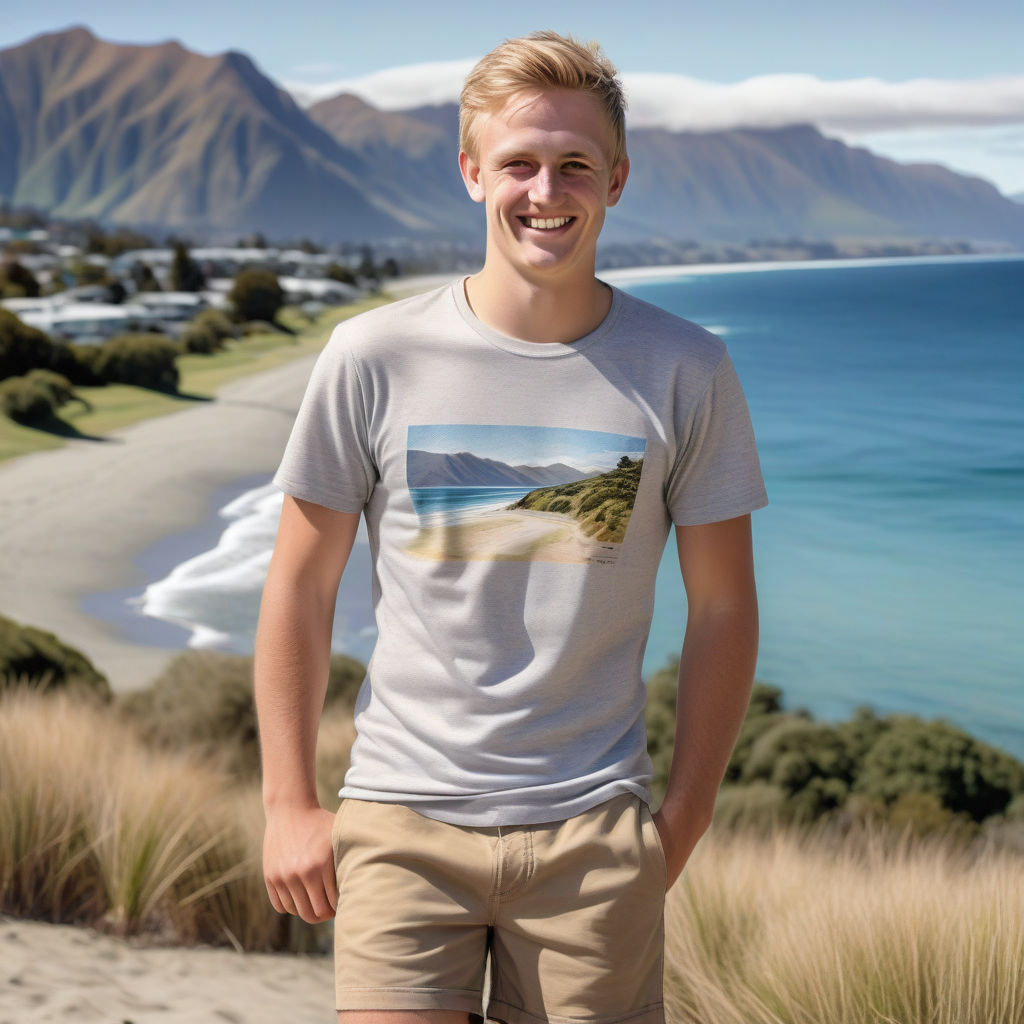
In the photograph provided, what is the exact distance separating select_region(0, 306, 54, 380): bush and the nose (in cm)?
1541

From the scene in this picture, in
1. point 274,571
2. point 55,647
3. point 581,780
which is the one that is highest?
point 274,571

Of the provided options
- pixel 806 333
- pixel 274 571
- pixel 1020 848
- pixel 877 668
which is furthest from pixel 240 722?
pixel 806 333

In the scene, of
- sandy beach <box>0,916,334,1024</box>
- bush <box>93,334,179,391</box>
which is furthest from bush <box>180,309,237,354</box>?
sandy beach <box>0,916,334,1024</box>

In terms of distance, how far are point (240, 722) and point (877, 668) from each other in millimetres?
19248

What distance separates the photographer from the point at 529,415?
1.31m

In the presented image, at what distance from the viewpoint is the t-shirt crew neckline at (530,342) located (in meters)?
1.32

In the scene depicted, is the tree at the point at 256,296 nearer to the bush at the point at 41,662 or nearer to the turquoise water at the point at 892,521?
the turquoise water at the point at 892,521

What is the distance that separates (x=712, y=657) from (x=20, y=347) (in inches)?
646

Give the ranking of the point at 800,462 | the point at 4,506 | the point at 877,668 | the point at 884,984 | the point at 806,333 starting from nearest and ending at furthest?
the point at 884,984 < the point at 4,506 < the point at 877,668 < the point at 800,462 < the point at 806,333

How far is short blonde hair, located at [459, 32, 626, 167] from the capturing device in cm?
130

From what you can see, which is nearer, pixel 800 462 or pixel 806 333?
pixel 800 462

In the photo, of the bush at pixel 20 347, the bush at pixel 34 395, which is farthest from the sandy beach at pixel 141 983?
the bush at pixel 34 395

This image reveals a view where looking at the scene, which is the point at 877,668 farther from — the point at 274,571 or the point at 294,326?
the point at 274,571

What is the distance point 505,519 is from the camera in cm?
131
